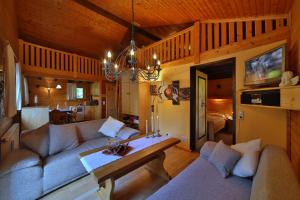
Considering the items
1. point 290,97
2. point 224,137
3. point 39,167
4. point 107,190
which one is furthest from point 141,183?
point 224,137

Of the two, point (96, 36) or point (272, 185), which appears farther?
point (96, 36)

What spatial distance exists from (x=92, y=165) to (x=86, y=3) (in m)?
4.86

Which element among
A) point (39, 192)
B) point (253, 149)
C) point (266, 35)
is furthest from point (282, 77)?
point (39, 192)

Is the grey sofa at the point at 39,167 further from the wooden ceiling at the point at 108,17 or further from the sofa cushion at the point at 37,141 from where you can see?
the wooden ceiling at the point at 108,17

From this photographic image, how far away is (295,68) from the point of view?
1804mm

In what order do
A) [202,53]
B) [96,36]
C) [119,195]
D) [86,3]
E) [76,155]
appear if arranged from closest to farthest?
[119,195] < [76,155] < [202,53] < [86,3] < [96,36]

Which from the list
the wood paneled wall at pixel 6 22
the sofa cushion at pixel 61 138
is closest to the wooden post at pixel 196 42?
the sofa cushion at pixel 61 138

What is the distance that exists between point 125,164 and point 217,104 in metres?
5.46

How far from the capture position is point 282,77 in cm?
160

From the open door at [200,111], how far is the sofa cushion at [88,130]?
258 cm

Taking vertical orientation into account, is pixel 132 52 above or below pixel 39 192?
above

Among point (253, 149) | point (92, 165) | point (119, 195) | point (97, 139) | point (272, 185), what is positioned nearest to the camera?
point (272, 185)

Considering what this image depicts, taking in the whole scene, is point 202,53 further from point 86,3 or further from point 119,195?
point 86,3

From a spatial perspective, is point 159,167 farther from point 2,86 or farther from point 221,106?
point 221,106
